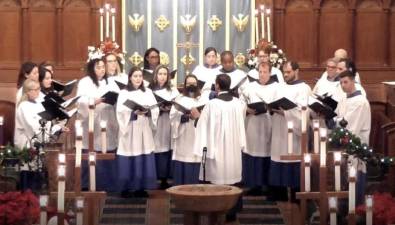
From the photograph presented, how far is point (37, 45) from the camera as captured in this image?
1571 centimetres

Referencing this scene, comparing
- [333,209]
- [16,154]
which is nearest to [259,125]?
[333,209]

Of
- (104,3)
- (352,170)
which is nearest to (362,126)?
(352,170)

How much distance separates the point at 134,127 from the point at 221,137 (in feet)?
4.45

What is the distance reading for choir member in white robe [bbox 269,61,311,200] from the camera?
11.8 m

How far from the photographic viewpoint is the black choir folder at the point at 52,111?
1008 centimetres

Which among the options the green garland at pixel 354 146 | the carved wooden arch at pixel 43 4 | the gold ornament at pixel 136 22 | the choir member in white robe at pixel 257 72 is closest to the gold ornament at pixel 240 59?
the gold ornament at pixel 136 22

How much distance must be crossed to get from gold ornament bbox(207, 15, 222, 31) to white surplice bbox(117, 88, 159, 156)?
4267 mm

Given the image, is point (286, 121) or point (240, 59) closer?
point (286, 121)

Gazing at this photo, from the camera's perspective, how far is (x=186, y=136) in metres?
11.9

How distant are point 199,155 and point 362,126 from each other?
196 centimetres

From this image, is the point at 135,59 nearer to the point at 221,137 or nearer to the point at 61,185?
the point at 221,137

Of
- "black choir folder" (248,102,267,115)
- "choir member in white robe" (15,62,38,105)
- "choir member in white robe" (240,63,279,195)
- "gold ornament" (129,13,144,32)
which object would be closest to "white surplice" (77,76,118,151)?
"choir member in white robe" (15,62,38,105)

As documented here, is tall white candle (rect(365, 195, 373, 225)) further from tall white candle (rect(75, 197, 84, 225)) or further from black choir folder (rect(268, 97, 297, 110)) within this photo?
black choir folder (rect(268, 97, 297, 110))

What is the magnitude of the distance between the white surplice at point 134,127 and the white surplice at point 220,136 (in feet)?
3.27
